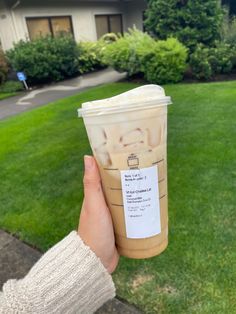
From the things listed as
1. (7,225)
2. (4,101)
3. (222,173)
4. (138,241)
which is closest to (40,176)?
(7,225)

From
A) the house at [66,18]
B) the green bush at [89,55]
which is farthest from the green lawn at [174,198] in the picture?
the house at [66,18]

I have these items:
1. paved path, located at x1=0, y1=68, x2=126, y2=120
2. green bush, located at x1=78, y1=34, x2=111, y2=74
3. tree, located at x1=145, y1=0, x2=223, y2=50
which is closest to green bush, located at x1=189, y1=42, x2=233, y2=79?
tree, located at x1=145, y1=0, x2=223, y2=50

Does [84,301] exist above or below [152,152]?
below

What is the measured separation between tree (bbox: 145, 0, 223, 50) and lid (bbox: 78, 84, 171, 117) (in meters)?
8.82

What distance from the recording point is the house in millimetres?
10680

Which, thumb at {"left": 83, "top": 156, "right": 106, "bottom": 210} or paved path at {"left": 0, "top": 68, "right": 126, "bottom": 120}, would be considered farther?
paved path at {"left": 0, "top": 68, "right": 126, "bottom": 120}

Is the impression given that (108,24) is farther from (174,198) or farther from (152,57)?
(174,198)

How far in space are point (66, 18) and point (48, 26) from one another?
3.43 ft

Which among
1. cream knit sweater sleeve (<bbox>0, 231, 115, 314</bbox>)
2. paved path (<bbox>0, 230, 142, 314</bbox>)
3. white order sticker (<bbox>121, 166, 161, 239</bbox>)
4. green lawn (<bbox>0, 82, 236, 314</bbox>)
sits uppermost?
white order sticker (<bbox>121, 166, 161, 239</bbox>)

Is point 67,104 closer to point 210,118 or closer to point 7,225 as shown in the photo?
point 210,118

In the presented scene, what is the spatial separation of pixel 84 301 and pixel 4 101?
27.7 ft

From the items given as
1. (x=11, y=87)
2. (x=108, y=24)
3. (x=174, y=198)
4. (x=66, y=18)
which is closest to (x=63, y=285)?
(x=174, y=198)

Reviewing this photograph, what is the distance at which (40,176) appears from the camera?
11.9 feet

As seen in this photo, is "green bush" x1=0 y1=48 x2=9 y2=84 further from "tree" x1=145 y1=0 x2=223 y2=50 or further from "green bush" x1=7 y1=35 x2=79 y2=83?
"tree" x1=145 y1=0 x2=223 y2=50
